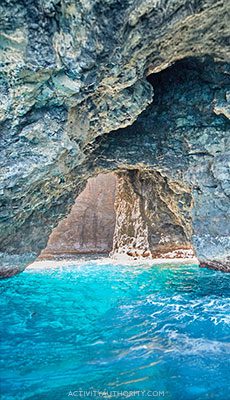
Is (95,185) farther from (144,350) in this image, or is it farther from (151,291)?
(144,350)

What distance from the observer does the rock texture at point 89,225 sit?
19922mm

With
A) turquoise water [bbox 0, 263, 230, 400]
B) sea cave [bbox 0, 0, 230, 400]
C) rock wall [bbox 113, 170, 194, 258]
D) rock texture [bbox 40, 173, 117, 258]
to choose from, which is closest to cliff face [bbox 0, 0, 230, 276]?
sea cave [bbox 0, 0, 230, 400]

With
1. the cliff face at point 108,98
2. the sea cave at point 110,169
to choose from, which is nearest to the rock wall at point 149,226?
the sea cave at point 110,169

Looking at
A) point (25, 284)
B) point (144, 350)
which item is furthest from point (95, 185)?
point (144, 350)

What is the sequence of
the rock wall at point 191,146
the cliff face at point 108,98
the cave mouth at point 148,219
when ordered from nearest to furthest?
1. the cliff face at point 108,98
2. the rock wall at point 191,146
3. the cave mouth at point 148,219

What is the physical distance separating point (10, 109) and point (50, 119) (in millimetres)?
710

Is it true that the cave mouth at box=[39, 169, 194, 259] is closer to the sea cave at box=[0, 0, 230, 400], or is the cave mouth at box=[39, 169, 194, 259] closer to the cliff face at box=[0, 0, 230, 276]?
the sea cave at box=[0, 0, 230, 400]

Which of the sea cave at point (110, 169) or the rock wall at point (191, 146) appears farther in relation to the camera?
the rock wall at point (191, 146)

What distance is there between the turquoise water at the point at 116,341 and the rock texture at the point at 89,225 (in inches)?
444

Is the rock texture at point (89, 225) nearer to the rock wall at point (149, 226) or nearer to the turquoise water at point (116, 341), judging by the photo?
the rock wall at point (149, 226)

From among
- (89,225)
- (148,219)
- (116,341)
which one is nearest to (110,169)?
(148,219)

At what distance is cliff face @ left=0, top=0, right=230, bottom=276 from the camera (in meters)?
4.86

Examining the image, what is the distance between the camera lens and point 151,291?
25.6ft

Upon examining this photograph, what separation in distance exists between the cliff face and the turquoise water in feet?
7.43
